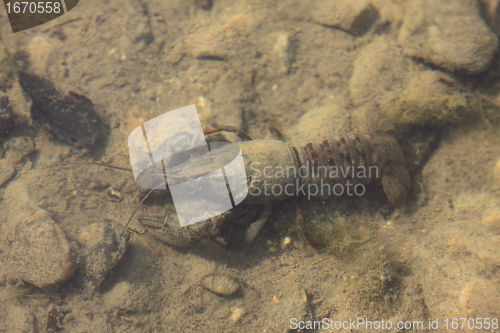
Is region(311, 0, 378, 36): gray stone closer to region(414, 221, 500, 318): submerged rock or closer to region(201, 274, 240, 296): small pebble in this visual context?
region(414, 221, 500, 318): submerged rock

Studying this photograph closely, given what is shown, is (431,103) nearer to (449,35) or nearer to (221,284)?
(449,35)

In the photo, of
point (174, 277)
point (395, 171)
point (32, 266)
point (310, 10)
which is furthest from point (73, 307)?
point (310, 10)

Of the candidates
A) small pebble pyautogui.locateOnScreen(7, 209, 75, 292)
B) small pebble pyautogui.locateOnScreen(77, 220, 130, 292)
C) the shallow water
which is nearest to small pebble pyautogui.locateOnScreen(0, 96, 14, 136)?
the shallow water

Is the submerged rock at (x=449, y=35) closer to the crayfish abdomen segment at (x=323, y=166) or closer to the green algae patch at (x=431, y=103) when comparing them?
the green algae patch at (x=431, y=103)

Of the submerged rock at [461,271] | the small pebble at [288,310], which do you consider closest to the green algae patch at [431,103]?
the submerged rock at [461,271]

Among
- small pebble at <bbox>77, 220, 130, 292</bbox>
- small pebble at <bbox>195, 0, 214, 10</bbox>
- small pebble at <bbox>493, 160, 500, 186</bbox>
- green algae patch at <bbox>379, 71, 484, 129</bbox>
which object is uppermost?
small pebble at <bbox>195, 0, 214, 10</bbox>

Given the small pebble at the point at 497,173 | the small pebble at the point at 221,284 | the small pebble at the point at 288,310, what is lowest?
the small pebble at the point at 288,310

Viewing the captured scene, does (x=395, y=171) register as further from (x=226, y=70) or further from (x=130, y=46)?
(x=130, y=46)
